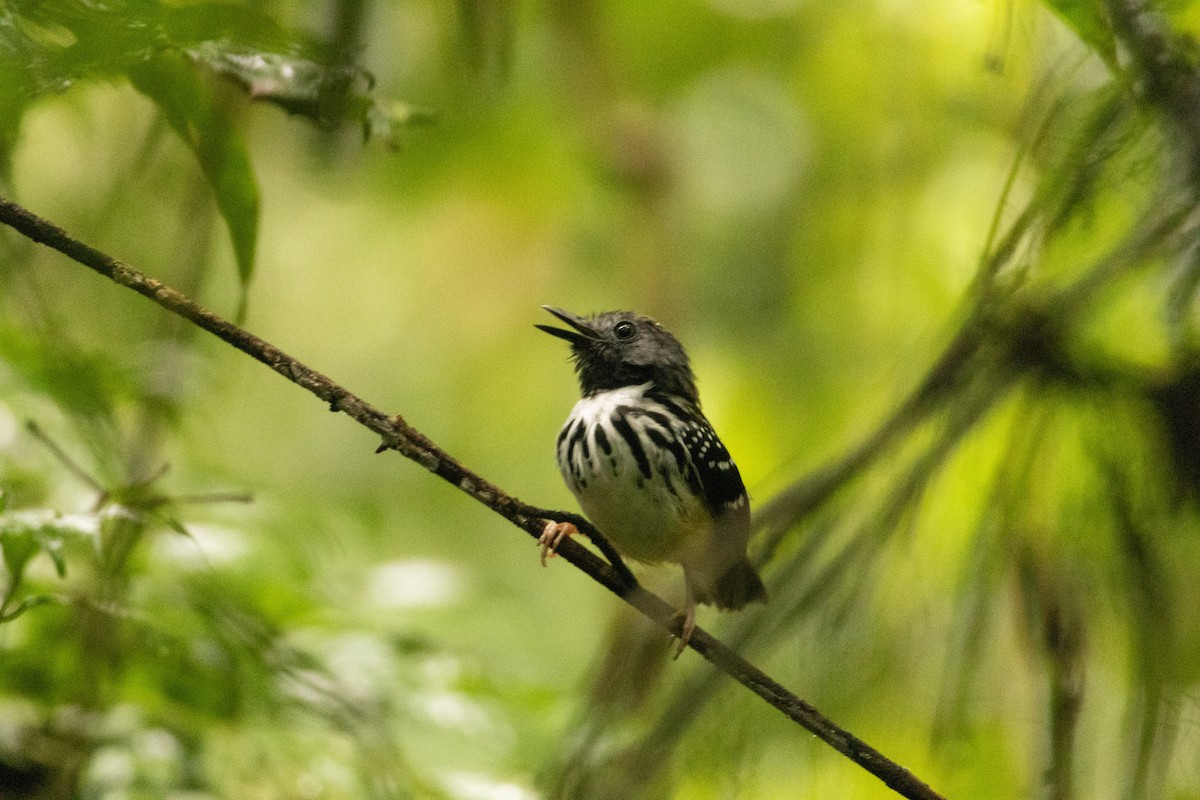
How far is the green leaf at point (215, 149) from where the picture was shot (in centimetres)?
191

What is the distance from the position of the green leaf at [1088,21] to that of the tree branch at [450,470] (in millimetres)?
1181

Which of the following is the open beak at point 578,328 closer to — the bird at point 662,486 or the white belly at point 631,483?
the bird at point 662,486

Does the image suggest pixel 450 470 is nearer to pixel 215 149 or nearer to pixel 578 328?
pixel 215 149

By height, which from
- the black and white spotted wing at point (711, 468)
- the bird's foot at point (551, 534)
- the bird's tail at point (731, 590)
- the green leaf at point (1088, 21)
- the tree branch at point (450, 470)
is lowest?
the tree branch at point (450, 470)

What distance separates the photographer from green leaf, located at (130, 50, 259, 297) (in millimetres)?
1907

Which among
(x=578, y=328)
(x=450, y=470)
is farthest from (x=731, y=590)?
(x=450, y=470)

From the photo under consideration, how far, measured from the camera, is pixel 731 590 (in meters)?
3.65

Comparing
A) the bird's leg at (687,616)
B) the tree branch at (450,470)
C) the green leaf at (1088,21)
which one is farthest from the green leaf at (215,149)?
the bird's leg at (687,616)

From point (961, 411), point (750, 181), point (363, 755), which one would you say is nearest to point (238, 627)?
point (363, 755)

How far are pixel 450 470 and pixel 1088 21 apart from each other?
129 centimetres

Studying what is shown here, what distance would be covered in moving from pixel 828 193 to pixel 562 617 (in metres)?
3.10

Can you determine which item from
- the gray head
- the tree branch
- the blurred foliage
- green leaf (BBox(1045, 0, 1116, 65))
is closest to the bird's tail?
the blurred foliage

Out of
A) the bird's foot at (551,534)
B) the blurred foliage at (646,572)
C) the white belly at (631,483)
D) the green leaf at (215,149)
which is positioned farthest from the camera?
the white belly at (631,483)

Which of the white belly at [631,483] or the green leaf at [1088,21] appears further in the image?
the white belly at [631,483]
